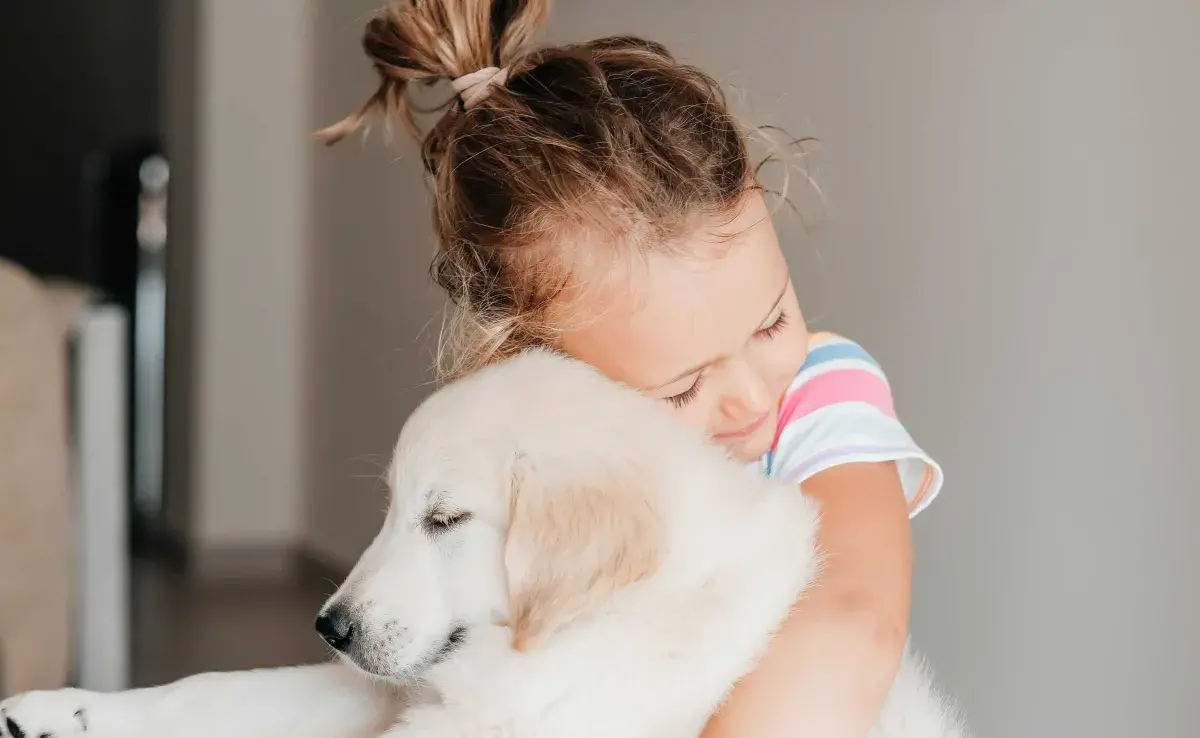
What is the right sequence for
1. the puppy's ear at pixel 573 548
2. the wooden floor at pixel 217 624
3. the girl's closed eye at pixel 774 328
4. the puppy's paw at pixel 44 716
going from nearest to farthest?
1. the puppy's ear at pixel 573 548
2. the puppy's paw at pixel 44 716
3. the girl's closed eye at pixel 774 328
4. the wooden floor at pixel 217 624

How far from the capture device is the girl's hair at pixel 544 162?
1.19m

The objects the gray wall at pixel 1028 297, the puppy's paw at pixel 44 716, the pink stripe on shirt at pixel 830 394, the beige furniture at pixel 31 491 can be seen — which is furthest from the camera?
the beige furniture at pixel 31 491

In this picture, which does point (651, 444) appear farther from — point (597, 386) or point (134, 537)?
point (134, 537)

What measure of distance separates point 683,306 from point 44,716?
693 millimetres

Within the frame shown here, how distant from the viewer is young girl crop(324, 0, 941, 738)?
1.13 metres

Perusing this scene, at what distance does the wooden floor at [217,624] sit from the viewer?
11.3 feet

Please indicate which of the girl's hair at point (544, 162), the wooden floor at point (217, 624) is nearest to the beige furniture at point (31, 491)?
the girl's hair at point (544, 162)

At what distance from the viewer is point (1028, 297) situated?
1.66 meters

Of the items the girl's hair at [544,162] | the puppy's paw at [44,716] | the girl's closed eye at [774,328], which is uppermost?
the girl's hair at [544,162]

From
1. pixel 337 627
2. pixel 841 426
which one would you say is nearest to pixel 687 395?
pixel 841 426

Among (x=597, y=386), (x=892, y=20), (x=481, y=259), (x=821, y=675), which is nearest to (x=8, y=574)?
(x=481, y=259)

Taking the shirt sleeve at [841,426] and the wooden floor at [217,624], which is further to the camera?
the wooden floor at [217,624]

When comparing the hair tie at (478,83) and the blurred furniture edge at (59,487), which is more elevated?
the hair tie at (478,83)

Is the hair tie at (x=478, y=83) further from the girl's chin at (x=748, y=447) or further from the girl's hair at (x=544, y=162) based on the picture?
the girl's chin at (x=748, y=447)
